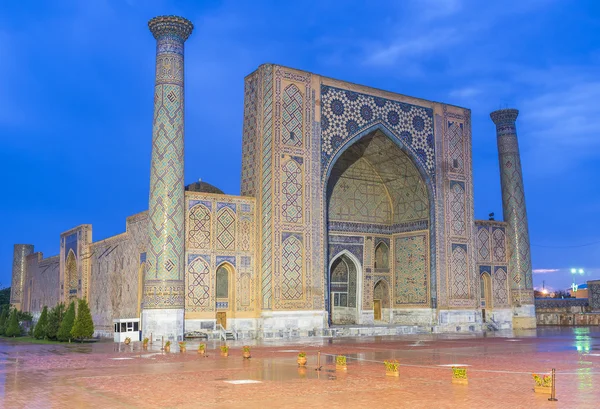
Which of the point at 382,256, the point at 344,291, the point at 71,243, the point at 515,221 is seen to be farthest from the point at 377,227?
the point at 71,243

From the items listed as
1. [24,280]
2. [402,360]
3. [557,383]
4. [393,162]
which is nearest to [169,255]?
[402,360]

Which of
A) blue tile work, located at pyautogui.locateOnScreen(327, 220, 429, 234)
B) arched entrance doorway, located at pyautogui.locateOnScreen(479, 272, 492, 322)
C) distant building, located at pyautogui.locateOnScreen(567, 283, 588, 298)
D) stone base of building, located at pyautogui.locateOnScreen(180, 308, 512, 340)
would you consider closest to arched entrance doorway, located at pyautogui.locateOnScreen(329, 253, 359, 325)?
stone base of building, located at pyautogui.locateOnScreen(180, 308, 512, 340)

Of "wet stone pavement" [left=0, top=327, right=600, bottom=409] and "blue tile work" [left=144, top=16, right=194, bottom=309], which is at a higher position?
"blue tile work" [left=144, top=16, right=194, bottom=309]

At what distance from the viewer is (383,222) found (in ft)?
79.4

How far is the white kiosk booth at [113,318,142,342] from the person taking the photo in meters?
17.1

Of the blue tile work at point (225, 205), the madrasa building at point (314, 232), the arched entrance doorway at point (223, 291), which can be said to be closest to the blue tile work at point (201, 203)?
the madrasa building at point (314, 232)

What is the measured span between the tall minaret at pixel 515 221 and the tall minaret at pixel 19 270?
75.5 feet

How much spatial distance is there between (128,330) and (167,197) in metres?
3.62

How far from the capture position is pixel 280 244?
60.8ft

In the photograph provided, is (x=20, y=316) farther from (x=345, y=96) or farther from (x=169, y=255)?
(x=345, y=96)

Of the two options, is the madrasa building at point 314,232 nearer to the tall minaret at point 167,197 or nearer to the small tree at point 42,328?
the tall minaret at point 167,197

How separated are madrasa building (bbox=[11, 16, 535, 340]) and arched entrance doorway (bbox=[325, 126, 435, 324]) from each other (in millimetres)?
53

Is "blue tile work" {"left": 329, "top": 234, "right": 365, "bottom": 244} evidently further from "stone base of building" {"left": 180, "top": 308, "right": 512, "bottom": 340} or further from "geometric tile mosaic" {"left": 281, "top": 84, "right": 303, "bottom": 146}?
"geometric tile mosaic" {"left": 281, "top": 84, "right": 303, "bottom": 146}

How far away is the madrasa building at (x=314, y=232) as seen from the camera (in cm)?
1772
